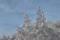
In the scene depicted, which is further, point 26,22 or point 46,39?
point 26,22

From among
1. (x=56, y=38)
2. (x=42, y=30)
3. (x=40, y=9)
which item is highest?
(x=40, y=9)

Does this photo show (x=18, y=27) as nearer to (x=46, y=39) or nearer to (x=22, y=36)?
(x=22, y=36)

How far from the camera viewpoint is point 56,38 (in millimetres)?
43500

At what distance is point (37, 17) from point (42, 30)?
296 cm

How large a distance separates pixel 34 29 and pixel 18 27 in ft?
10.7

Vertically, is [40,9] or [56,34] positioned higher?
[40,9]

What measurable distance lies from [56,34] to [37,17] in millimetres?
5589

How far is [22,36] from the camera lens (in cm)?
4291

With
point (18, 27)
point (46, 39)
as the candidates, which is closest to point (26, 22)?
point (18, 27)

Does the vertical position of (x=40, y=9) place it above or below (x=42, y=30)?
above

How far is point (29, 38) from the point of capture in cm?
4191

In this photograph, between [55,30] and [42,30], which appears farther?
[55,30]

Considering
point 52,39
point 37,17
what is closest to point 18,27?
point 37,17

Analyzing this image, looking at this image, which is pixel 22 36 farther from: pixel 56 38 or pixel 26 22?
pixel 56 38
